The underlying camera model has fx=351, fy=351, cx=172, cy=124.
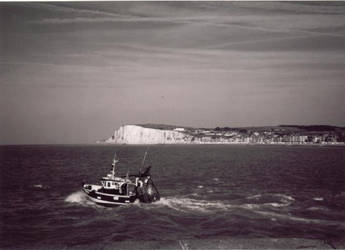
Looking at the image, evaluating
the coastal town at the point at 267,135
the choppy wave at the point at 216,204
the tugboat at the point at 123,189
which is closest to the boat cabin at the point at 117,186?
the tugboat at the point at 123,189

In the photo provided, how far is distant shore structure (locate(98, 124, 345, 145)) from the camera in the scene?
3719mm

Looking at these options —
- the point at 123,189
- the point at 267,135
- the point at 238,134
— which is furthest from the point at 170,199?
the point at 267,135

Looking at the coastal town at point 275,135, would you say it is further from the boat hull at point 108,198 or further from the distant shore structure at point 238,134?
the boat hull at point 108,198

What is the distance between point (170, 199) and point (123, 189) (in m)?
0.93

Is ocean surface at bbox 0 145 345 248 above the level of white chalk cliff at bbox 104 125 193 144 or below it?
below

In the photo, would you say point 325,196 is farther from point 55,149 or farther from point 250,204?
point 55,149

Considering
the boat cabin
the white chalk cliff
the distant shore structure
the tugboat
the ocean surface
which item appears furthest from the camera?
the boat cabin

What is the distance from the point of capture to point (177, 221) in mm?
3883

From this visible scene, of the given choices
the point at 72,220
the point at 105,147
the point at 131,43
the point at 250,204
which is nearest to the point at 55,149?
the point at 105,147

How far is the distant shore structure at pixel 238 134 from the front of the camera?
146 inches

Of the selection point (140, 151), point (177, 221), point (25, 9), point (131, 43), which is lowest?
point (177, 221)

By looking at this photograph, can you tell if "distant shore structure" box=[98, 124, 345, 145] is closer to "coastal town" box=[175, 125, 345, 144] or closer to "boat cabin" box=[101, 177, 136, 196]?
"coastal town" box=[175, 125, 345, 144]

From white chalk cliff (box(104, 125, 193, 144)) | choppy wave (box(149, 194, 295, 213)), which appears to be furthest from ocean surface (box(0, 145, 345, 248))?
white chalk cliff (box(104, 125, 193, 144))

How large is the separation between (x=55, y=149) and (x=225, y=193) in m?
1.98
